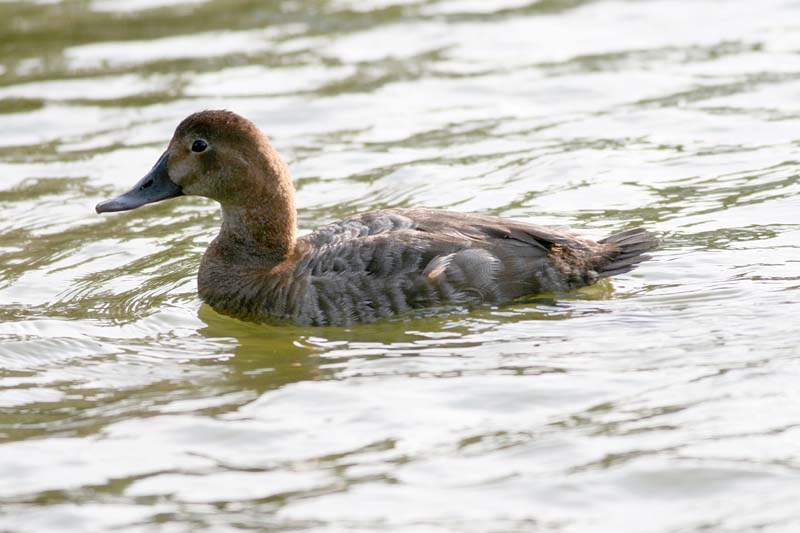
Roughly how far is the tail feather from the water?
0.18 meters

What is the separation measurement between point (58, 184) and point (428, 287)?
4051 millimetres

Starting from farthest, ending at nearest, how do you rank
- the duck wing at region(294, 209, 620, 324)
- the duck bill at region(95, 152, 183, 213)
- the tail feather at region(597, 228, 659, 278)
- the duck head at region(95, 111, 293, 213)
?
the duck bill at region(95, 152, 183, 213)
the duck head at region(95, 111, 293, 213)
the tail feather at region(597, 228, 659, 278)
the duck wing at region(294, 209, 620, 324)

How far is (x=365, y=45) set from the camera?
42.0 ft

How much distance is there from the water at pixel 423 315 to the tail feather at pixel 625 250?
179 millimetres

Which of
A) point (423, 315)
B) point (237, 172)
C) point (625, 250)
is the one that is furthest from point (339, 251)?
point (625, 250)

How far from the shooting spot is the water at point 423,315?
5.16 metres

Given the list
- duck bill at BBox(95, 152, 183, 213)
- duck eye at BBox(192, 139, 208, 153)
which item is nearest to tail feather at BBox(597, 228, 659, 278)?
duck eye at BBox(192, 139, 208, 153)

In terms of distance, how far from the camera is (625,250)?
7.31 metres

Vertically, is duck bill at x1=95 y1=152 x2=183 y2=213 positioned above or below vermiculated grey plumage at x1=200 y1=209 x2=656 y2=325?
above

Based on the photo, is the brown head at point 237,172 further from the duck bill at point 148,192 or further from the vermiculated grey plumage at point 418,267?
the vermiculated grey plumage at point 418,267

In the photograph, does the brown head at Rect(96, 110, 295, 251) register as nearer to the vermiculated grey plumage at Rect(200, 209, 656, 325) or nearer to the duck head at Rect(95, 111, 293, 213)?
the duck head at Rect(95, 111, 293, 213)

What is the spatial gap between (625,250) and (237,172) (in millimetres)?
2100

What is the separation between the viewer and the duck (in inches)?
276

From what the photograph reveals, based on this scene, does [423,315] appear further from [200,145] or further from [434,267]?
[200,145]
